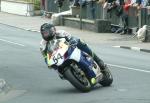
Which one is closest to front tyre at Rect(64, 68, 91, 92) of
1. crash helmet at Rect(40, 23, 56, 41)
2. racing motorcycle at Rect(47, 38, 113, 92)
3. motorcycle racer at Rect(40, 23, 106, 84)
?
racing motorcycle at Rect(47, 38, 113, 92)

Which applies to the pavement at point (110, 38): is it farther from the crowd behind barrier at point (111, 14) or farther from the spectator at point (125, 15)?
the crowd behind barrier at point (111, 14)

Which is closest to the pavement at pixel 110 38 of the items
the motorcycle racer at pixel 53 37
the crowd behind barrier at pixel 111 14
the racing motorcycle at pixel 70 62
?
the crowd behind barrier at pixel 111 14

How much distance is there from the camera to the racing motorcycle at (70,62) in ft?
40.8

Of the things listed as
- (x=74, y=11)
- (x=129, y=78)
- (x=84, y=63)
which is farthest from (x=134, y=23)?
(x=84, y=63)

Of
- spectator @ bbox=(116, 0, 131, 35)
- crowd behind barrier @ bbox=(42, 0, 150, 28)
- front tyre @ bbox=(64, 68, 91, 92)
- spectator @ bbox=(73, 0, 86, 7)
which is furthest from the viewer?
spectator @ bbox=(73, 0, 86, 7)

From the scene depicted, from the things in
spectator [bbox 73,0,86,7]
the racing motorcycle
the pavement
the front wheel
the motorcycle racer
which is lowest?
the pavement

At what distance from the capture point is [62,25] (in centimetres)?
3975

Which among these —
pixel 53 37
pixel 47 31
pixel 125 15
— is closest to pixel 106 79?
pixel 53 37

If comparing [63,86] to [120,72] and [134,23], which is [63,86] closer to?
[120,72]

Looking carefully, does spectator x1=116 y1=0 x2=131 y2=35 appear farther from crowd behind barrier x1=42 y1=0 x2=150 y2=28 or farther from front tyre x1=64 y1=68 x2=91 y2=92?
front tyre x1=64 y1=68 x2=91 y2=92

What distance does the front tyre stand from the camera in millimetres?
12390

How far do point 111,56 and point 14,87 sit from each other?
789cm

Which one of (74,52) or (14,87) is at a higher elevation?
(74,52)

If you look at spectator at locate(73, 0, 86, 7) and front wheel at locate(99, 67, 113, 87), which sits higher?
spectator at locate(73, 0, 86, 7)
